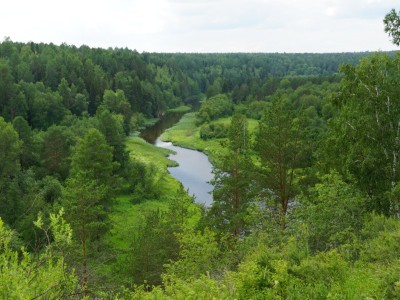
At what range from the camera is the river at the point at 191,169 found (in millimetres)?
55088

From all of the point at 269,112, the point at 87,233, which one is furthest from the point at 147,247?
the point at 269,112

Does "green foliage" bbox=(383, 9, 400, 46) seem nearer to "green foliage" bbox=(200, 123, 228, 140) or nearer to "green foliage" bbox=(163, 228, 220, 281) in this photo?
"green foliage" bbox=(163, 228, 220, 281)

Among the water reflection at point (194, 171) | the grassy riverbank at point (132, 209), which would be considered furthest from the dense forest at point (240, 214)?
the water reflection at point (194, 171)

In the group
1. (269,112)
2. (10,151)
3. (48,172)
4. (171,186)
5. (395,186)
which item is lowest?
(171,186)

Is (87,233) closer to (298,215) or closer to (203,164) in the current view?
(298,215)

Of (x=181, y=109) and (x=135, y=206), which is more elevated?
(x=181, y=109)

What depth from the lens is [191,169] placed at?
225 ft

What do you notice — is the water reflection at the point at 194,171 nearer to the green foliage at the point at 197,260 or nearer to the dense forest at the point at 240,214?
the dense forest at the point at 240,214

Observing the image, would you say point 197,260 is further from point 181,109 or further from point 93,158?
point 181,109

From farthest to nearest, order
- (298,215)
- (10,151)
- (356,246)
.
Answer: (10,151), (298,215), (356,246)

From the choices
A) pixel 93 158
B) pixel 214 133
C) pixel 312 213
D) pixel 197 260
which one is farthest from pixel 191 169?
pixel 312 213

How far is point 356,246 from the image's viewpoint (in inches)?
642

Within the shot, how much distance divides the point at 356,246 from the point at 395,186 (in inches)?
187

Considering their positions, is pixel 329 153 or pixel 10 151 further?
pixel 10 151
